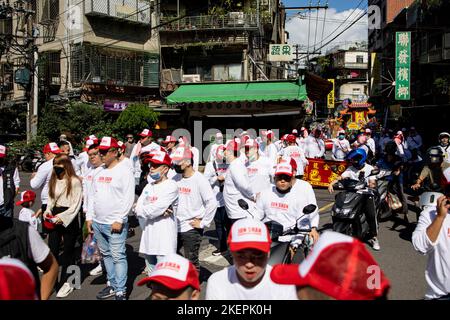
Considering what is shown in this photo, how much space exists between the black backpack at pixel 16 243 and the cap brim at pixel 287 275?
1.64 meters

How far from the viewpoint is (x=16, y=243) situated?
119 inches

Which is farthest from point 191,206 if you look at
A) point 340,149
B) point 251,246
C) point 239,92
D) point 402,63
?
point 402,63

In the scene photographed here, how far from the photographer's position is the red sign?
48.1 ft

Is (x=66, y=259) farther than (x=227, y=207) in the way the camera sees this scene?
No

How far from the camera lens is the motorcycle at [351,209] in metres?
6.93

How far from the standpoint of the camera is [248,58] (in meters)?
26.6

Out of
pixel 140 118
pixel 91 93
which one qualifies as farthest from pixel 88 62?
pixel 140 118

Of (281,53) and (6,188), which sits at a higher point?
(281,53)

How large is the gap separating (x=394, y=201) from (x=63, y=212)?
6.90 meters

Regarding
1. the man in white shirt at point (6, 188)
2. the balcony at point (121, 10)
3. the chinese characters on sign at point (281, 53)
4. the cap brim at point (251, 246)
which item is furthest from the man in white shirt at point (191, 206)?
the balcony at point (121, 10)

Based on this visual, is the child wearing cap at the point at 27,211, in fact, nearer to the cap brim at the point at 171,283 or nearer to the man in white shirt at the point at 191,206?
the man in white shirt at the point at 191,206

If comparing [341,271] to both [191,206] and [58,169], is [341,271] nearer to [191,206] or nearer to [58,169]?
[191,206]

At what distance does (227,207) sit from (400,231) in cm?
424
